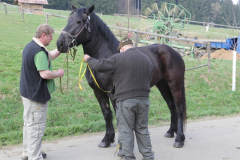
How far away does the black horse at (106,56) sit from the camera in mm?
4246

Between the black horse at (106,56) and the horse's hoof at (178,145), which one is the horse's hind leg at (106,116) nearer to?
the black horse at (106,56)

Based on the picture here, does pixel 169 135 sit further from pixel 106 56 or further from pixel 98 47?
pixel 98 47

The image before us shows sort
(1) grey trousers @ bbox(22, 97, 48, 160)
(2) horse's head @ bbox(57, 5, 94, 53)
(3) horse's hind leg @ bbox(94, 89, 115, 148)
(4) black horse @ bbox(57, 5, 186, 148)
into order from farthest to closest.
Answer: (3) horse's hind leg @ bbox(94, 89, 115, 148) → (4) black horse @ bbox(57, 5, 186, 148) → (2) horse's head @ bbox(57, 5, 94, 53) → (1) grey trousers @ bbox(22, 97, 48, 160)

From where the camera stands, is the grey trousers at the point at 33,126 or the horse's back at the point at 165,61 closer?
the grey trousers at the point at 33,126

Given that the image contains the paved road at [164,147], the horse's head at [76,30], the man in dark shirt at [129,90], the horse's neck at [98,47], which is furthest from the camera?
the horse's neck at [98,47]

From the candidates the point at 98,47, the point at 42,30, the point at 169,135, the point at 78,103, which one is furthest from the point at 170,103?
the point at 42,30

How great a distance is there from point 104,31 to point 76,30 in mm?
602

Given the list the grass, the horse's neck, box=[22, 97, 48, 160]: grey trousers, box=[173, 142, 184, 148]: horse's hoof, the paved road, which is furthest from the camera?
the grass

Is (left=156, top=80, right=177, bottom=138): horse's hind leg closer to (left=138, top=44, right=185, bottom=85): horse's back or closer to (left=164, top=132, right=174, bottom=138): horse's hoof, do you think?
(left=164, top=132, right=174, bottom=138): horse's hoof

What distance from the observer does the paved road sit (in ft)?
14.6

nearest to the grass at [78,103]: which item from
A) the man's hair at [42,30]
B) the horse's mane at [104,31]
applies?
the horse's mane at [104,31]

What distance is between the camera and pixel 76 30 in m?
4.22

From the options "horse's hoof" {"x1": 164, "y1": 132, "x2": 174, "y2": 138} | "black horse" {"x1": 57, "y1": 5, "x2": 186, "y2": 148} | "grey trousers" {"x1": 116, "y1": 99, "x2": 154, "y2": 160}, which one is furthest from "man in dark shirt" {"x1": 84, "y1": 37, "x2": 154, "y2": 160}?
"horse's hoof" {"x1": 164, "y1": 132, "x2": 174, "y2": 138}

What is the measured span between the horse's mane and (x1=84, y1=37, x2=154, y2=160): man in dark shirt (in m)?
1.00
